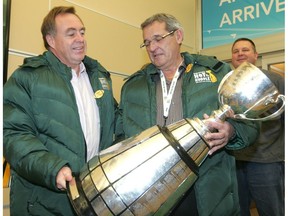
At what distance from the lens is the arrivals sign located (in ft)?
10.4

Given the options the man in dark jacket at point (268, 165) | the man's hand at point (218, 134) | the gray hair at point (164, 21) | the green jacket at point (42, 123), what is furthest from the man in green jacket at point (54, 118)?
the man in dark jacket at point (268, 165)

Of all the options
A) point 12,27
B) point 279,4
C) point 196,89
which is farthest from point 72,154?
point 279,4

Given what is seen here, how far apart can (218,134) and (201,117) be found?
26 centimetres

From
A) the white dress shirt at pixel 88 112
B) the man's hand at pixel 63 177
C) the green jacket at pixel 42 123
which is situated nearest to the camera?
the man's hand at pixel 63 177

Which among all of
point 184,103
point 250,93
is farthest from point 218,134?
point 184,103

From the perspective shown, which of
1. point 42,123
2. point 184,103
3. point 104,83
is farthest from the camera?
point 104,83

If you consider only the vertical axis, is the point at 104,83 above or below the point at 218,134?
above

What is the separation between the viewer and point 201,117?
1185 millimetres

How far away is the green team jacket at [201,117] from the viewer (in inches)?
45.4

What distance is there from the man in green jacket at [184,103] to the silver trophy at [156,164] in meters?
0.20

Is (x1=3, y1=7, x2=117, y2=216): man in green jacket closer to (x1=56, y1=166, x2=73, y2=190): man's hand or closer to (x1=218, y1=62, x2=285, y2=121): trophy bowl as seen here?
(x1=56, y1=166, x2=73, y2=190): man's hand

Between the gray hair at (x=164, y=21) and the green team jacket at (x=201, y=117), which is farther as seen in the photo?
the gray hair at (x=164, y=21)

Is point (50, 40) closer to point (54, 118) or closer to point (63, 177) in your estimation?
point (54, 118)

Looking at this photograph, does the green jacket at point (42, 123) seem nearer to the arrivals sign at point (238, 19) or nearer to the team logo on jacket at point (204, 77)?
the team logo on jacket at point (204, 77)
